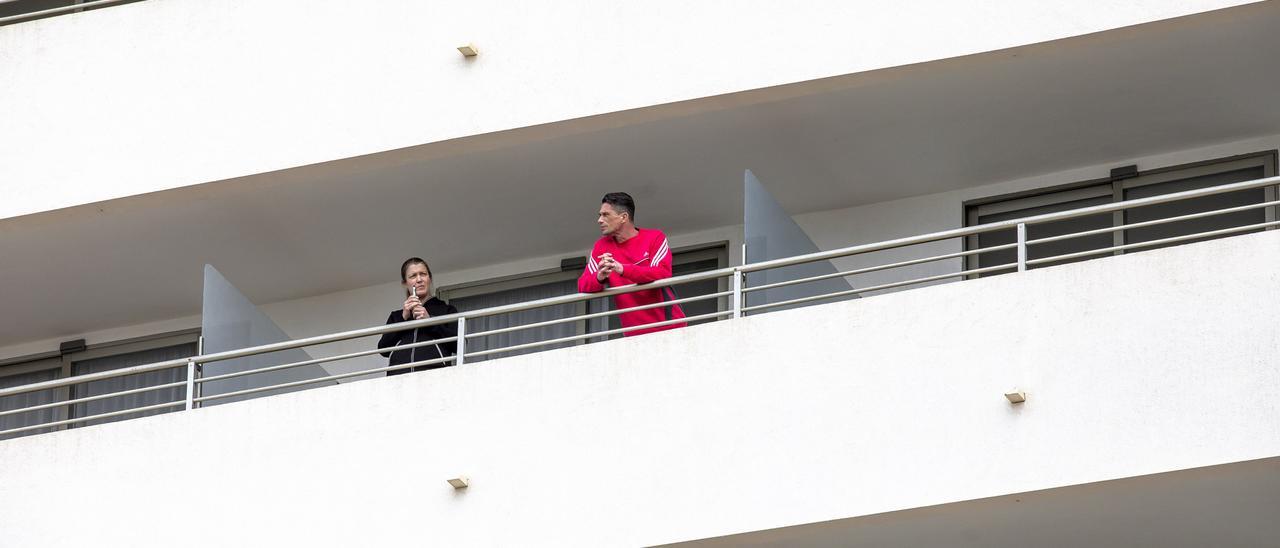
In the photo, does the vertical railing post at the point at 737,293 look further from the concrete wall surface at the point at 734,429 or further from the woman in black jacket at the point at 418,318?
the woman in black jacket at the point at 418,318

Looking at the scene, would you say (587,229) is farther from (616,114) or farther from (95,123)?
(95,123)

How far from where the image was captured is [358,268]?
16.5 metres

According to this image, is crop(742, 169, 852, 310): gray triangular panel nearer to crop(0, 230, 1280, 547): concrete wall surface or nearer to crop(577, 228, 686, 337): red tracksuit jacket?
crop(577, 228, 686, 337): red tracksuit jacket

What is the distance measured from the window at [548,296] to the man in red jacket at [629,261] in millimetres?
1503

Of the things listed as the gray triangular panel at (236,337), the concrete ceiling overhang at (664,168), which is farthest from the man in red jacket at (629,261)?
the gray triangular panel at (236,337)

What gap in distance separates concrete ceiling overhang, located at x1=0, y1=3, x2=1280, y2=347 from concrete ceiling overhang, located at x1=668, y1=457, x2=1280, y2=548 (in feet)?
9.70

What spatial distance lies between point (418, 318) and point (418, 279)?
30 cm

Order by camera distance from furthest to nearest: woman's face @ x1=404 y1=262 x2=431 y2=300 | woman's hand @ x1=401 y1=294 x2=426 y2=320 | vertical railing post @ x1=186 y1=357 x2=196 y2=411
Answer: woman's face @ x1=404 y1=262 x2=431 y2=300, woman's hand @ x1=401 y1=294 x2=426 y2=320, vertical railing post @ x1=186 y1=357 x2=196 y2=411

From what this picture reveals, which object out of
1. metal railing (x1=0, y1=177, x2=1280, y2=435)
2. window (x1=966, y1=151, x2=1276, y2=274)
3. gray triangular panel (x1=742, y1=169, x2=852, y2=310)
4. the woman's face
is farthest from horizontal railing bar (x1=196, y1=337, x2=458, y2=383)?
window (x1=966, y1=151, x2=1276, y2=274)

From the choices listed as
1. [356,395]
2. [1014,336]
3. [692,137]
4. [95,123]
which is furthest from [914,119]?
[95,123]

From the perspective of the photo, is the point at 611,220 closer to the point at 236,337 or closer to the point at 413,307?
the point at 413,307

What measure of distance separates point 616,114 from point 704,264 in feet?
6.05

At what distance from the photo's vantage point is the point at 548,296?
53.2 feet

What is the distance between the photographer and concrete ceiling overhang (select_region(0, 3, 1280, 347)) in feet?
45.9
